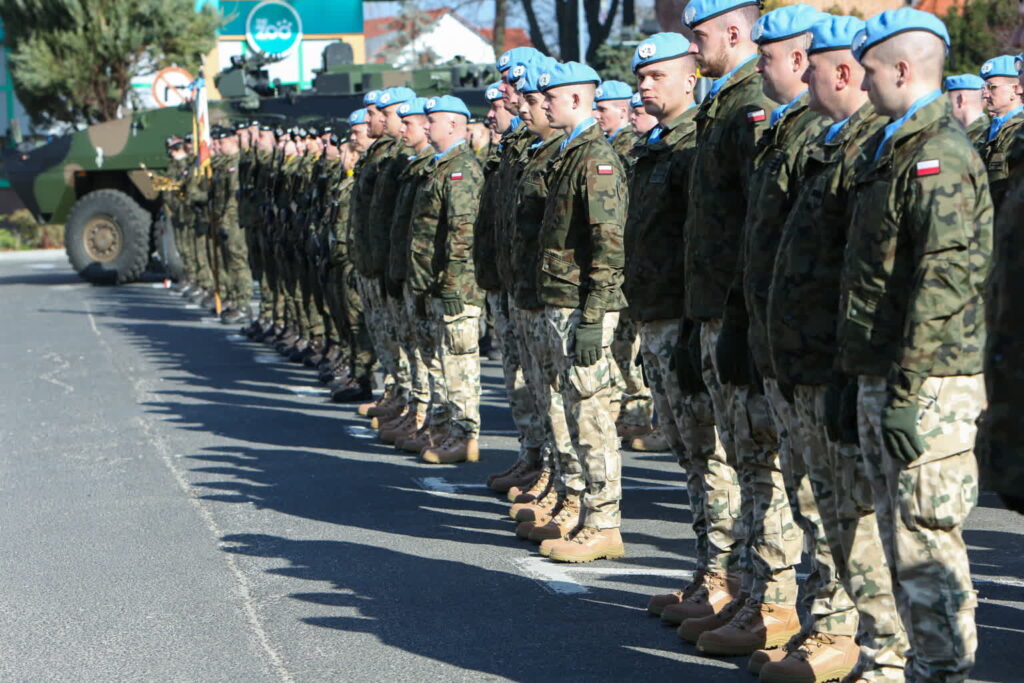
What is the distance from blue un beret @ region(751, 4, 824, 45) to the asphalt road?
2.09 meters

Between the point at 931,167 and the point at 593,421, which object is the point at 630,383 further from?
the point at 931,167

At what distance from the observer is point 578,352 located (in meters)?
6.62

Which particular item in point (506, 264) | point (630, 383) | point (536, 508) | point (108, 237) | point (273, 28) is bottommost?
point (536, 508)

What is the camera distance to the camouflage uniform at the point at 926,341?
13.1ft

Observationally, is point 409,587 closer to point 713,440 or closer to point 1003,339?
point 713,440

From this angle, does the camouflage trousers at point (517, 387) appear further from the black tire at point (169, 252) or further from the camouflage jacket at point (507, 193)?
the black tire at point (169, 252)

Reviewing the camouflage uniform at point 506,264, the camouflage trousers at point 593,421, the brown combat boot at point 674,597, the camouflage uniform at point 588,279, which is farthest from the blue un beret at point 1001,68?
the brown combat boot at point 674,597

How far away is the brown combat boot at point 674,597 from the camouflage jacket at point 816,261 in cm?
154

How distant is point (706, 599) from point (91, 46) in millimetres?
33791

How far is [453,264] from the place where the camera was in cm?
923

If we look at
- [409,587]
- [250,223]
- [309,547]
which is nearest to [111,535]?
[309,547]

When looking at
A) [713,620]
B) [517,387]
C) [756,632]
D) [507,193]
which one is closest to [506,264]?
[507,193]

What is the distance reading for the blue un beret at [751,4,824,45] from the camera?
4.77 m

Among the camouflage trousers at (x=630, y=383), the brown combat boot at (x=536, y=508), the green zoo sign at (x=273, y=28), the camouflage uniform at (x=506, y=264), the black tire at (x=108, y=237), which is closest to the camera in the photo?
the brown combat boot at (x=536, y=508)
